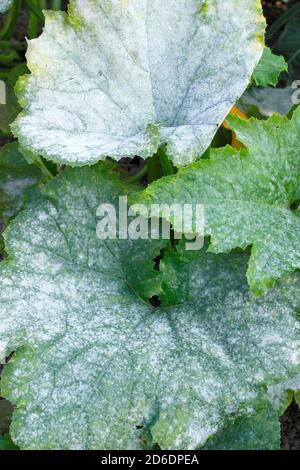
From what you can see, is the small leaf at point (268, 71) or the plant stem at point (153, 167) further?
the plant stem at point (153, 167)

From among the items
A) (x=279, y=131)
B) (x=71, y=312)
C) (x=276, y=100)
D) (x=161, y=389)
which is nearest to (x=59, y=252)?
(x=71, y=312)

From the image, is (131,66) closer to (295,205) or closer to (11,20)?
(295,205)

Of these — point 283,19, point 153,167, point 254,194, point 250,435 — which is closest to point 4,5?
point 153,167

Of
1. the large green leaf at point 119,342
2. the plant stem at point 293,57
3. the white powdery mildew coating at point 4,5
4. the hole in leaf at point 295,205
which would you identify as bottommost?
the plant stem at point 293,57

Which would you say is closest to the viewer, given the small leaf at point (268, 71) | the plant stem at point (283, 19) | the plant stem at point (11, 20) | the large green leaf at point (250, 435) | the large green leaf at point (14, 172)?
the large green leaf at point (250, 435)

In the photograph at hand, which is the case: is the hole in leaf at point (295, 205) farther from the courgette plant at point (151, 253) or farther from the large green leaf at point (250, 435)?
the large green leaf at point (250, 435)

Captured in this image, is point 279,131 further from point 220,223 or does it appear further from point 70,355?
point 70,355

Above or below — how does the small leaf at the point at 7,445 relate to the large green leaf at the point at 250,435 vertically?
below

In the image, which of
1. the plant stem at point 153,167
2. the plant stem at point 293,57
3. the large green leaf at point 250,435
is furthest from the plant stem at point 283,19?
the large green leaf at point 250,435
